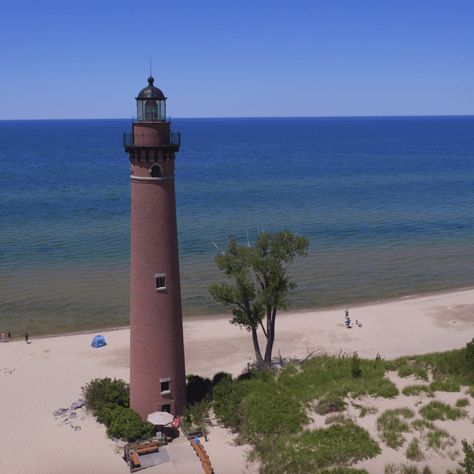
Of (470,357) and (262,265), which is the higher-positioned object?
(262,265)

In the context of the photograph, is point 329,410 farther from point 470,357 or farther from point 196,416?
point 470,357

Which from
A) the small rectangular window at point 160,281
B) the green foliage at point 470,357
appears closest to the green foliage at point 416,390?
the green foliage at point 470,357

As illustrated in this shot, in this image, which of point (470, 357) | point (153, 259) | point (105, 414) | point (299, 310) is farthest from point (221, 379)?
point (299, 310)

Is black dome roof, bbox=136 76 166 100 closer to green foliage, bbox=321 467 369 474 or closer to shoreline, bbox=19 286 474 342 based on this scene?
green foliage, bbox=321 467 369 474

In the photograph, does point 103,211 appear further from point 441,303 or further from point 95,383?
point 95,383

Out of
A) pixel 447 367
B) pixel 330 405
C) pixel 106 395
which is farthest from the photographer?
pixel 106 395

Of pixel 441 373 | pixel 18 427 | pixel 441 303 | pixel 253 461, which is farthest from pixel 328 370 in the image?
pixel 441 303

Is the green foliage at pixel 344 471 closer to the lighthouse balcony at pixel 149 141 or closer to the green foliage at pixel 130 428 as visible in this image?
the green foliage at pixel 130 428

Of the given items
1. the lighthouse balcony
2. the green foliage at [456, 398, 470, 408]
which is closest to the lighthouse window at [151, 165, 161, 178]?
the lighthouse balcony
